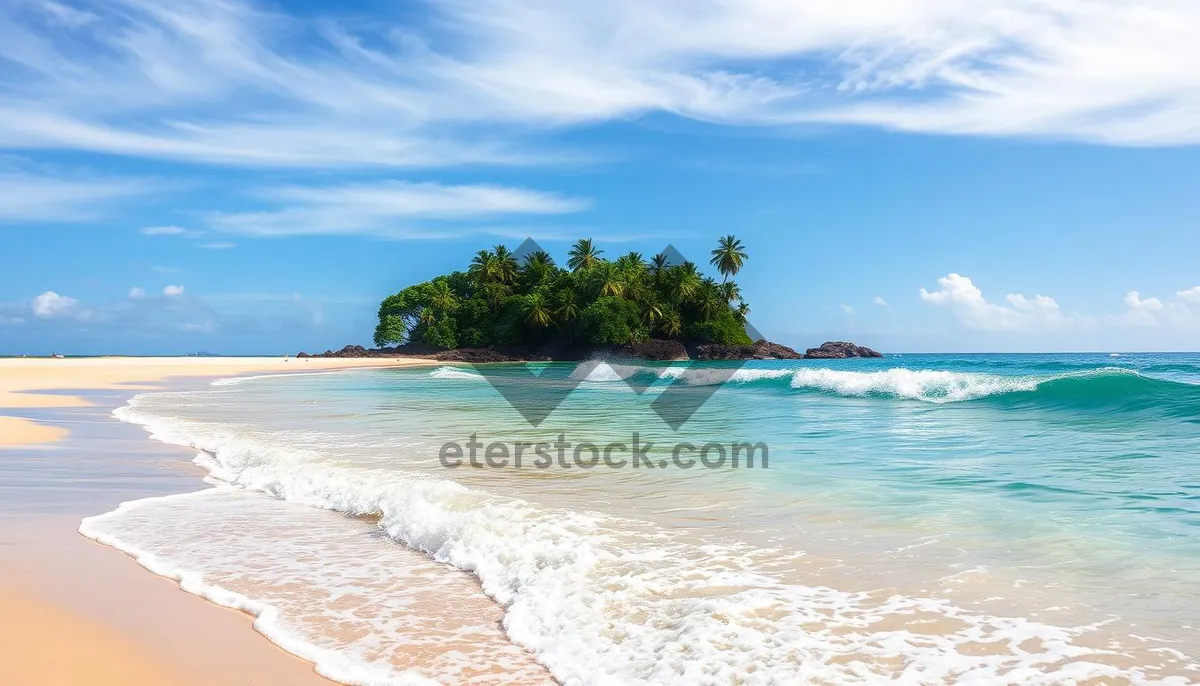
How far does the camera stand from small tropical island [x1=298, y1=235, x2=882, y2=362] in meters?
74.9

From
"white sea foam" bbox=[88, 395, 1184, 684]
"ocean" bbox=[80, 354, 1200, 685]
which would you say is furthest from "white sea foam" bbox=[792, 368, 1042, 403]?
"white sea foam" bbox=[88, 395, 1184, 684]

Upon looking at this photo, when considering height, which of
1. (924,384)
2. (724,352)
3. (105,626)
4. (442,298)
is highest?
(442,298)

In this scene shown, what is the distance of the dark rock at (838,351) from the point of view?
102 meters

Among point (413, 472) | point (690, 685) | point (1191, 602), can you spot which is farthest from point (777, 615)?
point (413, 472)

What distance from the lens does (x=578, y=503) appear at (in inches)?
295

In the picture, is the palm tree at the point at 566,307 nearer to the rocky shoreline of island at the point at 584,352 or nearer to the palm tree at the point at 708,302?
the rocky shoreline of island at the point at 584,352

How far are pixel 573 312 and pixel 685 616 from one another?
71.6 m

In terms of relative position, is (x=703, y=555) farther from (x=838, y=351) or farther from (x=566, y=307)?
(x=838, y=351)

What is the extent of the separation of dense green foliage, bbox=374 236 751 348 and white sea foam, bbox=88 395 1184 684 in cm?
6527

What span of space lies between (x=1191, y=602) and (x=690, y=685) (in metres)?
3.37

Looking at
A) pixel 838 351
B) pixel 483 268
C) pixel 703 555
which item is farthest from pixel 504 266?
pixel 703 555

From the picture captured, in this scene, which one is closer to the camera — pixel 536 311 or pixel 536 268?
A: pixel 536 311

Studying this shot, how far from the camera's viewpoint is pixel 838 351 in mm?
106688

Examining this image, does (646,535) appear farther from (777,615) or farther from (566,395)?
(566,395)
